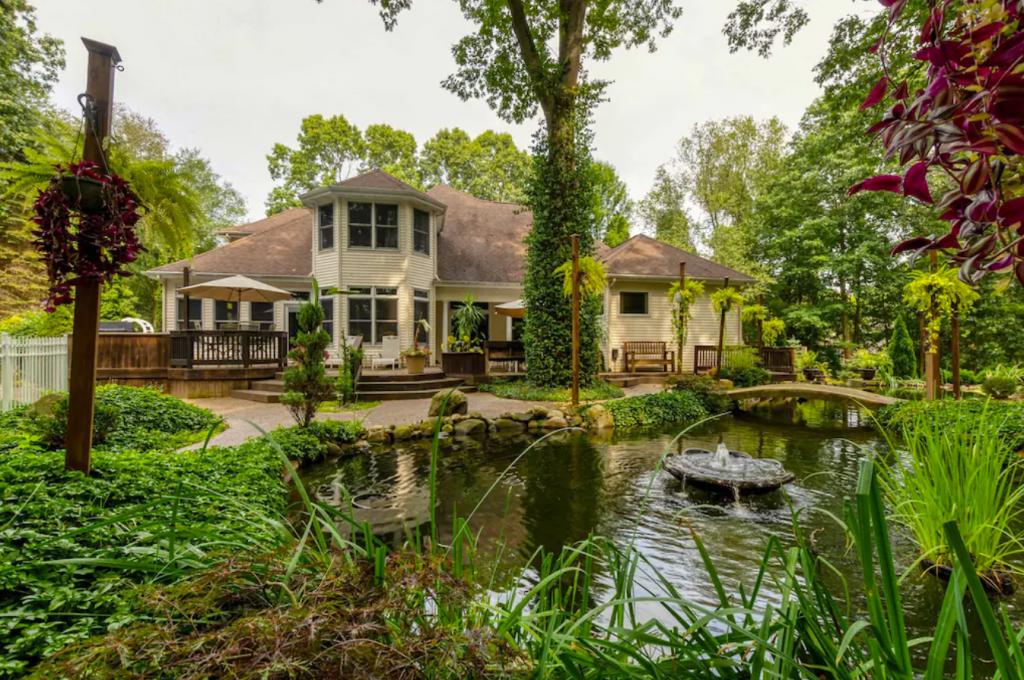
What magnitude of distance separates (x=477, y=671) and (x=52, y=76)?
29656mm

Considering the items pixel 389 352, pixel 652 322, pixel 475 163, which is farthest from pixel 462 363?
pixel 475 163

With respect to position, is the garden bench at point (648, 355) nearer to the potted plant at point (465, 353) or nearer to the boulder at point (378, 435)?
the potted plant at point (465, 353)

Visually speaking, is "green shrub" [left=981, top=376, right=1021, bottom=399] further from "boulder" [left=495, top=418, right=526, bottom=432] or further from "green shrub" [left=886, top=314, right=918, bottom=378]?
"boulder" [left=495, top=418, right=526, bottom=432]

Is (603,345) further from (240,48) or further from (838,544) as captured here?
(240,48)

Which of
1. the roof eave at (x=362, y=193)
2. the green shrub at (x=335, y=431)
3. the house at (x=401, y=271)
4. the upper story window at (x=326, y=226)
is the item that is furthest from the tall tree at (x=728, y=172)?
the green shrub at (x=335, y=431)

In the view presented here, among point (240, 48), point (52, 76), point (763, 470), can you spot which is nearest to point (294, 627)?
point (763, 470)

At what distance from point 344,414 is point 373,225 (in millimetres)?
7582

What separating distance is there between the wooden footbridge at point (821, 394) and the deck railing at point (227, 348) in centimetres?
1212

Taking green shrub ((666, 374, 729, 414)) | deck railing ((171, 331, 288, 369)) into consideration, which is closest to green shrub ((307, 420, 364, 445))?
deck railing ((171, 331, 288, 369))

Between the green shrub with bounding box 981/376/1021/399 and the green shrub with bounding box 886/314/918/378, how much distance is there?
18.6ft

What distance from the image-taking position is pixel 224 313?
667 inches

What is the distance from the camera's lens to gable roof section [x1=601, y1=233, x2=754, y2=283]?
1711 centimetres

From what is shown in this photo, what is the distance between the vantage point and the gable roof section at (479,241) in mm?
17891

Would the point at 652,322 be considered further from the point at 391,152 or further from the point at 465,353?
the point at 391,152
